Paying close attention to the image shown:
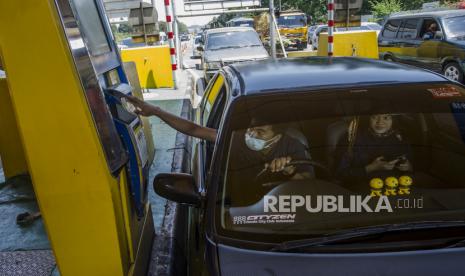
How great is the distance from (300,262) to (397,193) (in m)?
0.65

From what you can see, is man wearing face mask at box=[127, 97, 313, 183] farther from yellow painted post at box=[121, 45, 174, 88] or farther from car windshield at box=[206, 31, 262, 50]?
car windshield at box=[206, 31, 262, 50]

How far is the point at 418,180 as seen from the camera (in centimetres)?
227

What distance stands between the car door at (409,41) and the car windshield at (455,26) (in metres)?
0.83

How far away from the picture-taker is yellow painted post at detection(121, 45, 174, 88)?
9938 millimetres

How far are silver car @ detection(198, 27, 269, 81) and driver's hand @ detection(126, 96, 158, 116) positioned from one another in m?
8.23

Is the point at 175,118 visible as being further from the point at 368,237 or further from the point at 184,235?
the point at 368,237

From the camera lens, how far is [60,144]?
2027 mm

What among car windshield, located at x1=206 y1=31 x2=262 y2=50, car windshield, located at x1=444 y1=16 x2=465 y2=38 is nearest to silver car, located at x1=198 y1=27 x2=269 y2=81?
car windshield, located at x1=206 y1=31 x2=262 y2=50

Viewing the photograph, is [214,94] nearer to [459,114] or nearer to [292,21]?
[459,114]

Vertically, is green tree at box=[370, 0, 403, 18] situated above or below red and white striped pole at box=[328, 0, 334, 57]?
below

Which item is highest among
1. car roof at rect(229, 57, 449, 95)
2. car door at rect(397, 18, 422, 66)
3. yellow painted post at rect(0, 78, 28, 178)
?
car roof at rect(229, 57, 449, 95)

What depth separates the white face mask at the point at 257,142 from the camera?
7.48 ft

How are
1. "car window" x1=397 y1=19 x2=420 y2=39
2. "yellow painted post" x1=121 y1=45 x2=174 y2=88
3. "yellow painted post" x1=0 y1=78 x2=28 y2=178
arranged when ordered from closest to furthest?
"yellow painted post" x1=0 y1=78 x2=28 y2=178, "yellow painted post" x1=121 y1=45 x2=174 y2=88, "car window" x1=397 y1=19 x2=420 y2=39

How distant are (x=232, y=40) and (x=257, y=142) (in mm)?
10520
